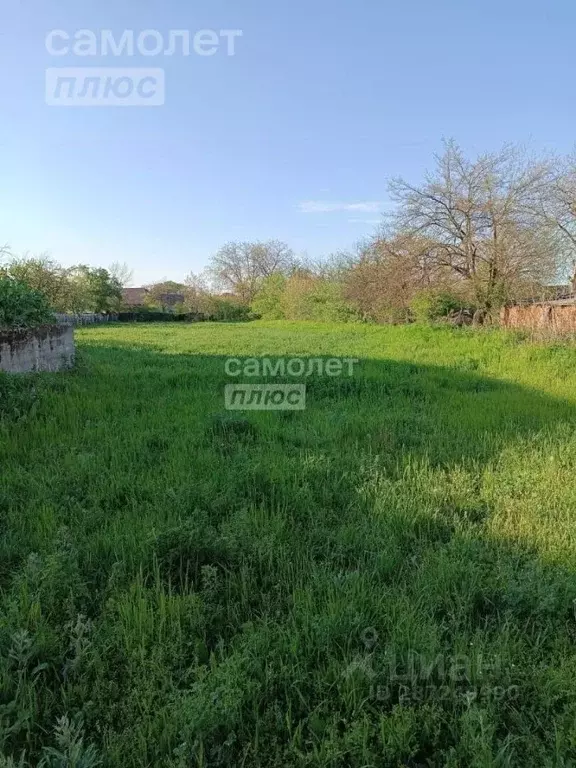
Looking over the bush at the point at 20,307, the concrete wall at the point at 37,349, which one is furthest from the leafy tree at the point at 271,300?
the bush at the point at 20,307

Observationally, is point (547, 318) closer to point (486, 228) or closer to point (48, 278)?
point (486, 228)

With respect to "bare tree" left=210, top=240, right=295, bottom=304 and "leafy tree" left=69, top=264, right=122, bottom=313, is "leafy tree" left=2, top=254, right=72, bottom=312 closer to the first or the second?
"leafy tree" left=69, top=264, right=122, bottom=313

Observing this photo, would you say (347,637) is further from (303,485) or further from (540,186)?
(540,186)

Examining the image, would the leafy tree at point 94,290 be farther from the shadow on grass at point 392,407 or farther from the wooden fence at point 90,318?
the shadow on grass at point 392,407

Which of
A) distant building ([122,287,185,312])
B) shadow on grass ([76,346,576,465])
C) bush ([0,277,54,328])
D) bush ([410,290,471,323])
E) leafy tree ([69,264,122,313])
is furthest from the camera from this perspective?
distant building ([122,287,185,312])

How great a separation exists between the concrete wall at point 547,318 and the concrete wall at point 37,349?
10113mm

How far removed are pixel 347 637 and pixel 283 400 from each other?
159 inches

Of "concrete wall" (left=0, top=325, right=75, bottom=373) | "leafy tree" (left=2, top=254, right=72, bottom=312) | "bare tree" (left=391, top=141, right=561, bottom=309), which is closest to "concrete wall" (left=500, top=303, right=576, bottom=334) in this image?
"bare tree" (left=391, top=141, right=561, bottom=309)

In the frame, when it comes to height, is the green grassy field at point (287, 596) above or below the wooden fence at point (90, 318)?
below

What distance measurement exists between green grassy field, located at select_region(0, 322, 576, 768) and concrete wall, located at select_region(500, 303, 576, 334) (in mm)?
7503

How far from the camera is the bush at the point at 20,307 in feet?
18.7

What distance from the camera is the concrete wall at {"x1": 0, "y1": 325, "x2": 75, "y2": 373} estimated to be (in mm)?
5285

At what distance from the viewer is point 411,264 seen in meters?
17.0

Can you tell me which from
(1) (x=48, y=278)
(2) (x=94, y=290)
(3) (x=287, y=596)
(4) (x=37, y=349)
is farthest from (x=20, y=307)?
(2) (x=94, y=290)
